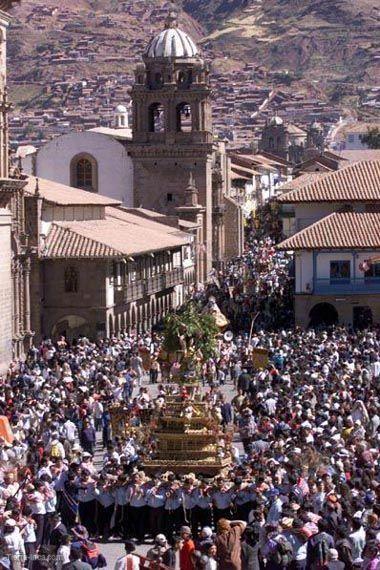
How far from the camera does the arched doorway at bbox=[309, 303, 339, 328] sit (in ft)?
213

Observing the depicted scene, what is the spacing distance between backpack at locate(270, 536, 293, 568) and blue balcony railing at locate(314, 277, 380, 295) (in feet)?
132

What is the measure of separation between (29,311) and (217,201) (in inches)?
1678

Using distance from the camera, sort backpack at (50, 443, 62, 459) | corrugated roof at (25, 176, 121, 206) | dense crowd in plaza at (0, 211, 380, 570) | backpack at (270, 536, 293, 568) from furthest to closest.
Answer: corrugated roof at (25, 176, 121, 206)
backpack at (50, 443, 62, 459)
dense crowd in plaza at (0, 211, 380, 570)
backpack at (270, 536, 293, 568)

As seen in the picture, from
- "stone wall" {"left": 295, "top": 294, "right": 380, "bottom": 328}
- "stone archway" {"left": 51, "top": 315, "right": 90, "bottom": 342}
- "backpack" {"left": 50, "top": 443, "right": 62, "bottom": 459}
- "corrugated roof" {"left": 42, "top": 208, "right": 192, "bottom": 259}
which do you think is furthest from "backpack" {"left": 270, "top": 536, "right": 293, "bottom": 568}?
"stone wall" {"left": 295, "top": 294, "right": 380, "bottom": 328}

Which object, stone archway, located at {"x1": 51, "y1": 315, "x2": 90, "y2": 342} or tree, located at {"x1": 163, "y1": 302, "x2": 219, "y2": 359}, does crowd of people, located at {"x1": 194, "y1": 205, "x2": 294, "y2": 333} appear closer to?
stone archway, located at {"x1": 51, "y1": 315, "x2": 90, "y2": 342}

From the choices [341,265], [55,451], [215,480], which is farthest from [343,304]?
[215,480]

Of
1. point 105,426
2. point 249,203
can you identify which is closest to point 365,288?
point 105,426

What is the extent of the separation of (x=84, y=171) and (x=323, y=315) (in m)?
29.7

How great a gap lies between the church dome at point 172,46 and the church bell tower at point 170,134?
0.07 meters

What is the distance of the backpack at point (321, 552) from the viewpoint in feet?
76.6

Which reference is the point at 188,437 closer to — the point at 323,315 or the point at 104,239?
the point at 104,239

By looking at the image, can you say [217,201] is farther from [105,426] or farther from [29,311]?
[105,426]

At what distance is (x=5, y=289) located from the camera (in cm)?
5662

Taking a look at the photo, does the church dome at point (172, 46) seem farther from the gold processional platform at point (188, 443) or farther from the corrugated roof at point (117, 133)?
the gold processional platform at point (188, 443)
